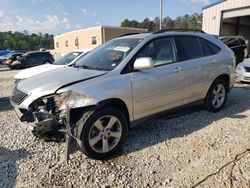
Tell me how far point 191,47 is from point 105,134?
2.60 m

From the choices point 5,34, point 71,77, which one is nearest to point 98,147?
point 71,77

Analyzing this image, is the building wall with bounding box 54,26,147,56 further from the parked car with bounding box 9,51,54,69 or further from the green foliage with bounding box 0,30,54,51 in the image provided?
the green foliage with bounding box 0,30,54,51

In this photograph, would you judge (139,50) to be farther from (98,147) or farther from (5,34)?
(5,34)

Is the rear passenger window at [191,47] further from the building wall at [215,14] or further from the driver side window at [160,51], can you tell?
the building wall at [215,14]

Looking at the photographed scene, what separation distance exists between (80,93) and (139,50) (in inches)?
51.1

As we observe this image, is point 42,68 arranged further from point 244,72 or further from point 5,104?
point 244,72

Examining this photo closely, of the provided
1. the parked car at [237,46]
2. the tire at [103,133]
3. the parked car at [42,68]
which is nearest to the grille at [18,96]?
the tire at [103,133]

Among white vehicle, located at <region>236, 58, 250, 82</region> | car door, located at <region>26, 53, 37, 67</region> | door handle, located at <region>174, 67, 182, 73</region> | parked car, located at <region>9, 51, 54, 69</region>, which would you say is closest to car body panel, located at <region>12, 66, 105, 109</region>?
door handle, located at <region>174, 67, 182, 73</region>

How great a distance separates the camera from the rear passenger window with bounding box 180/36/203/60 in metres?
5.05

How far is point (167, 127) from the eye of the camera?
16.4ft

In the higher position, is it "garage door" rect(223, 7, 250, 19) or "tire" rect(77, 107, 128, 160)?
"garage door" rect(223, 7, 250, 19)

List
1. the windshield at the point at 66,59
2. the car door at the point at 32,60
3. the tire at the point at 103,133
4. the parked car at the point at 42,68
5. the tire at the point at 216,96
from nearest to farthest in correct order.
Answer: the tire at the point at 103,133 → the tire at the point at 216,96 → the parked car at the point at 42,68 → the windshield at the point at 66,59 → the car door at the point at 32,60

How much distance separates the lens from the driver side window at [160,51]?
14.5 feet

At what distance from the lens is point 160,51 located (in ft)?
15.2
